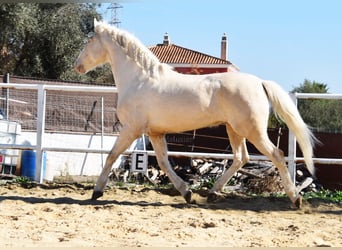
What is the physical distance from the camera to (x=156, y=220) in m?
5.18

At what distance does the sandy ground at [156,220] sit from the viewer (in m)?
4.27

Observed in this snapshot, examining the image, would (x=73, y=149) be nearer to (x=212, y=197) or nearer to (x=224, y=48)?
(x=212, y=197)

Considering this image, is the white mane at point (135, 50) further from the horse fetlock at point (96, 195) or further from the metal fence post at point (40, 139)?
the metal fence post at point (40, 139)

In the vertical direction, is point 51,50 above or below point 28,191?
above

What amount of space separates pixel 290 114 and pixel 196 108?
3.72ft

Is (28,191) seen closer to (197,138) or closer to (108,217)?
(108,217)

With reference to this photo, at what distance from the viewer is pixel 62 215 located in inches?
210

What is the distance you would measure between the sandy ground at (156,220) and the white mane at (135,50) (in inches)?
63.6

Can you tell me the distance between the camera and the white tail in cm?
639

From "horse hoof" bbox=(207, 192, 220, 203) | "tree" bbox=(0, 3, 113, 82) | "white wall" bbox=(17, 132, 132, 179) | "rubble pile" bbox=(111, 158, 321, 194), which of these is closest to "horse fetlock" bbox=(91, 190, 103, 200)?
"horse hoof" bbox=(207, 192, 220, 203)

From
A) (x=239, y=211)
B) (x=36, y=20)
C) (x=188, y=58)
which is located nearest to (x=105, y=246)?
(x=239, y=211)

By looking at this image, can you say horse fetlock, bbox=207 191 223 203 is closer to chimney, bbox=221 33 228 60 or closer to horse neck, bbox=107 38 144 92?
horse neck, bbox=107 38 144 92

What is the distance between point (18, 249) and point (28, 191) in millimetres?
3554

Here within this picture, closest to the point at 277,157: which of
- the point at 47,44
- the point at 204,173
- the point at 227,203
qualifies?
the point at 227,203
